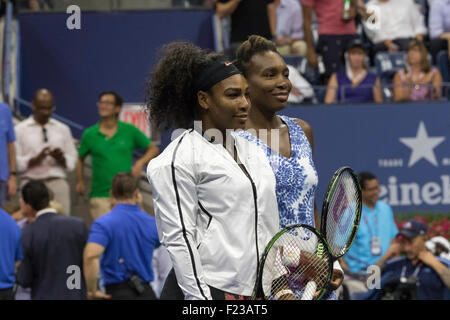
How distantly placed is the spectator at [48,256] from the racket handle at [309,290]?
378 centimetres

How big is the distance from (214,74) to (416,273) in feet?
14.7

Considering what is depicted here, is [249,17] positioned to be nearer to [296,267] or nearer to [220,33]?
[220,33]

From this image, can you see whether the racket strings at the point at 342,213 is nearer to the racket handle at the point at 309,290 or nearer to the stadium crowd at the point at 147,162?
the racket handle at the point at 309,290

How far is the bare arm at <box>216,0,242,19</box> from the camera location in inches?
382

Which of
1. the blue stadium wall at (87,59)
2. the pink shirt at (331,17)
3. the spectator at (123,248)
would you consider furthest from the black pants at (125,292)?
the blue stadium wall at (87,59)

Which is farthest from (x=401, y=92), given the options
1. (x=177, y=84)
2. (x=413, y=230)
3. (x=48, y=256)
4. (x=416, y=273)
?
(x=177, y=84)

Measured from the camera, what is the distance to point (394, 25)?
34.6 ft

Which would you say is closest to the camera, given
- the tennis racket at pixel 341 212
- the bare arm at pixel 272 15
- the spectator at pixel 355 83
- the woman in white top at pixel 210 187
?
the woman in white top at pixel 210 187

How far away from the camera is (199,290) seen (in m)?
3.44

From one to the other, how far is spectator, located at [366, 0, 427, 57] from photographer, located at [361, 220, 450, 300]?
3187 millimetres

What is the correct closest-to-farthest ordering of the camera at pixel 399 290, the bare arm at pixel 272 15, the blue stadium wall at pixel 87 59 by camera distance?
the camera at pixel 399 290
the bare arm at pixel 272 15
the blue stadium wall at pixel 87 59

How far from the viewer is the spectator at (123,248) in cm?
694
